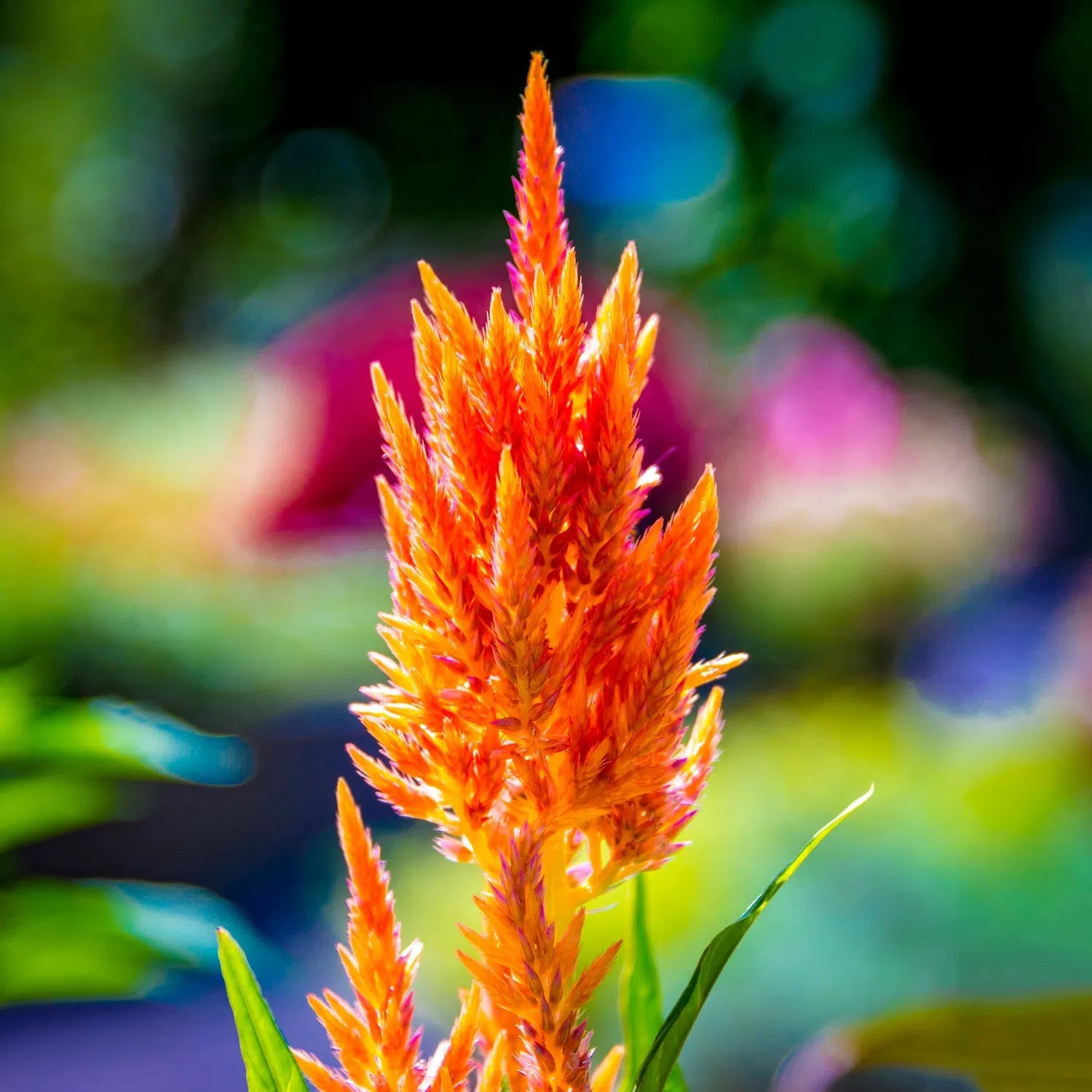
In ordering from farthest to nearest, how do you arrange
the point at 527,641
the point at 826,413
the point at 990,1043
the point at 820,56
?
1. the point at 820,56
2. the point at 826,413
3. the point at 990,1043
4. the point at 527,641

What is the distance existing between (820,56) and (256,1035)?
592cm

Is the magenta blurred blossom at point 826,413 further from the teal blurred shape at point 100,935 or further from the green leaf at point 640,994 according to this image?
the green leaf at point 640,994

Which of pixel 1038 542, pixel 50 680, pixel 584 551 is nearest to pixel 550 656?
pixel 584 551

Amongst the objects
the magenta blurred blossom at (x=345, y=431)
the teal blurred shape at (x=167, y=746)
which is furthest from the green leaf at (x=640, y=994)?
the magenta blurred blossom at (x=345, y=431)

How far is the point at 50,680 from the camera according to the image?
300cm

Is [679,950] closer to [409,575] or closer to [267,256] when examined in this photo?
[409,575]

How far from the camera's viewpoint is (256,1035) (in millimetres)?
390

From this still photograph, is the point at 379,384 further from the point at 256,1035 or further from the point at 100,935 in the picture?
the point at 100,935

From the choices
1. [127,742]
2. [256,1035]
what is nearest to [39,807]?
[127,742]

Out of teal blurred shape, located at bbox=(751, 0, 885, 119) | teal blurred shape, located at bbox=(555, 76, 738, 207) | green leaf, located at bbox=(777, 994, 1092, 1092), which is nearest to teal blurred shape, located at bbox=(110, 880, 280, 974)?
green leaf, located at bbox=(777, 994, 1092, 1092)

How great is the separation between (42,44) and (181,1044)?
5.87 meters

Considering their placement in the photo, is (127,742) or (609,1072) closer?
(609,1072)

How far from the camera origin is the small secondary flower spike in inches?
13.0

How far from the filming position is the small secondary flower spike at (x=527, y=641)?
0.33 metres
